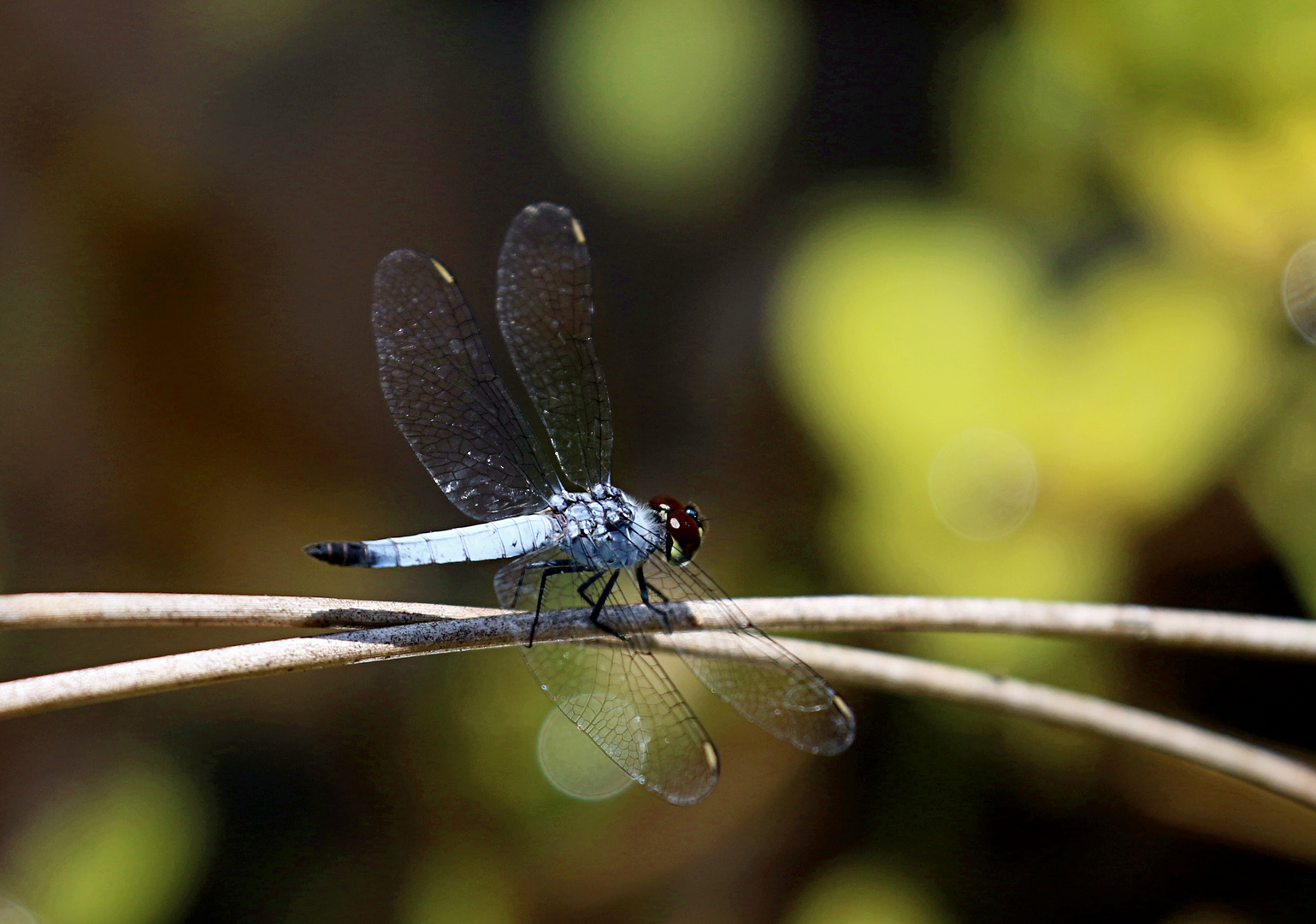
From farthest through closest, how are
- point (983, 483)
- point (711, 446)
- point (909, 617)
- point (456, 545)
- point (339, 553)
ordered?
point (711, 446) < point (983, 483) < point (456, 545) < point (339, 553) < point (909, 617)

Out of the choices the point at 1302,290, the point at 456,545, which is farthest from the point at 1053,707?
the point at 1302,290

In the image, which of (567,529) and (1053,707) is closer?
(1053,707)

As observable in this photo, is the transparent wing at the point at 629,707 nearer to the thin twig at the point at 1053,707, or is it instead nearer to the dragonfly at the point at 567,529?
the dragonfly at the point at 567,529

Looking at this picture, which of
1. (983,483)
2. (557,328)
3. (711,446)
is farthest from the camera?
(711,446)

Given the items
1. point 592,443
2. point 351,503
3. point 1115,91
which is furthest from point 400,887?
point 1115,91

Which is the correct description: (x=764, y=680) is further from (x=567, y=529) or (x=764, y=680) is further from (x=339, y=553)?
(x=339, y=553)

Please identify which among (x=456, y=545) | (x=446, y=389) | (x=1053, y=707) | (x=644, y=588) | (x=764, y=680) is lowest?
(x=1053, y=707)

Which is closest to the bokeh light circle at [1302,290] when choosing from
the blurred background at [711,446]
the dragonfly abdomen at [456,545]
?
the blurred background at [711,446]

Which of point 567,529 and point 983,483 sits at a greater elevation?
point 567,529
